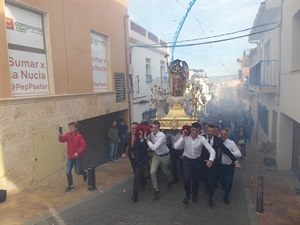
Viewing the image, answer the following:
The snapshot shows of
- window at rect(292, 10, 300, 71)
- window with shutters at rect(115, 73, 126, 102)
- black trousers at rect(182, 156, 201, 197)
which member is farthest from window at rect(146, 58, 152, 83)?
black trousers at rect(182, 156, 201, 197)

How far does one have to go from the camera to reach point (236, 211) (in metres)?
6.29

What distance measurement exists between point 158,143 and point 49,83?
3986 mm

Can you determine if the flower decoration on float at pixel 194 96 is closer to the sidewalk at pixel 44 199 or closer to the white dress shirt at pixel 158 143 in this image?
the white dress shirt at pixel 158 143

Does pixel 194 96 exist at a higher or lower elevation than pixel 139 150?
higher

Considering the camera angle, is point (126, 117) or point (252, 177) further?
point (126, 117)

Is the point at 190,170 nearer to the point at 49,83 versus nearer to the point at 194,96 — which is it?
the point at 194,96

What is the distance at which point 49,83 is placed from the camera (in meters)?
8.59

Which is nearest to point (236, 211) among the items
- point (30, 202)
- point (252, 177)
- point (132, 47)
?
point (252, 177)

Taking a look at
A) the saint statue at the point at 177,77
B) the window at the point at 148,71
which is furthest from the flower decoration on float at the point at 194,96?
the window at the point at 148,71

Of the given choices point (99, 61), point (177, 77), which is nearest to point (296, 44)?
point (177, 77)

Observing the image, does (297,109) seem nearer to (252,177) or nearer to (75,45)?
(252,177)

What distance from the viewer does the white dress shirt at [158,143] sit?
668 centimetres

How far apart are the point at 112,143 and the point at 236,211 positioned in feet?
22.8

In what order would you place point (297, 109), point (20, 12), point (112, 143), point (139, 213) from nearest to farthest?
point (139, 213)
point (20, 12)
point (297, 109)
point (112, 143)
